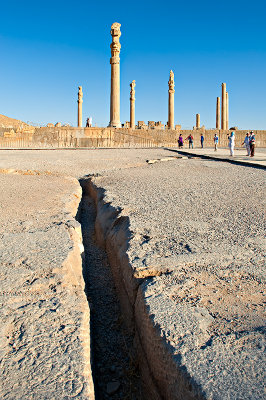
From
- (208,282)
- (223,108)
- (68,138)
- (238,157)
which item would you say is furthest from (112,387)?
(223,108)

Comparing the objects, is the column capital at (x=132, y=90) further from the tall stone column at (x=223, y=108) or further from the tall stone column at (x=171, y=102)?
the tall stone column at (x=223, y=108)

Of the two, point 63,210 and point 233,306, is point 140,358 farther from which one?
point 63,210

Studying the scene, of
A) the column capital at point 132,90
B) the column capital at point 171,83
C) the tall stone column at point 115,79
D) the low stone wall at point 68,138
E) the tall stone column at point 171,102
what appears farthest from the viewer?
the column capital at point 132,90

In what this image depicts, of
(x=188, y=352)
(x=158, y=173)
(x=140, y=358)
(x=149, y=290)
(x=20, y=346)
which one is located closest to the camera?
(x=188, y=352)

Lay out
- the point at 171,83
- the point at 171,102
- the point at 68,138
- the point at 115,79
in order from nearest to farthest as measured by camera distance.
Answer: the point at 68,138 → the point at 115,79 → the point at 171,102 → the point at 171,83

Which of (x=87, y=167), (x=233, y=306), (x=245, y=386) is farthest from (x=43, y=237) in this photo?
(x=87, y=167)

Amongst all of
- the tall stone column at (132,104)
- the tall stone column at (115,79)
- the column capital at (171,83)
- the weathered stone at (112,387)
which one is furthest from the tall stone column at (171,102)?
the weathered stone at (112,387)

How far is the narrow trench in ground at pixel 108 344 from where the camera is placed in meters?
1.68

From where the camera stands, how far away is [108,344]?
80.4 inches

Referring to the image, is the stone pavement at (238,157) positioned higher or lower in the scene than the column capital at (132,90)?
lower

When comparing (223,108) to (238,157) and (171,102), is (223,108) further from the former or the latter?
(238,157)

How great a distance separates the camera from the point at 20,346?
156 cm

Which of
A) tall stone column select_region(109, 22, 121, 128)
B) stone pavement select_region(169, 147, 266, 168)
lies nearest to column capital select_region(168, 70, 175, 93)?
tall stone column select_region(109, 22, 121, 128)

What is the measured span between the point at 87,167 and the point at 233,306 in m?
7.90
